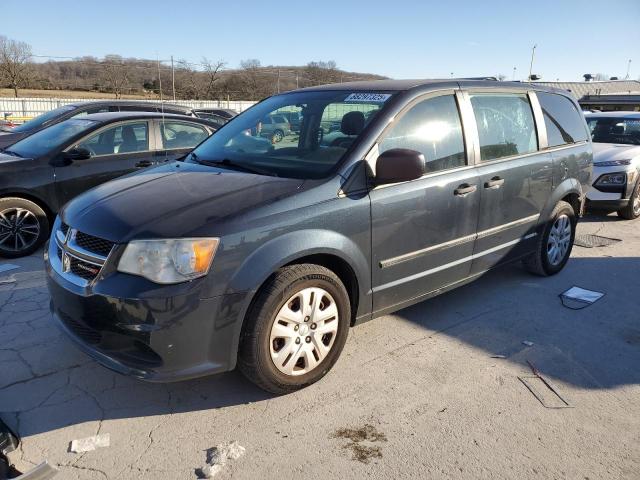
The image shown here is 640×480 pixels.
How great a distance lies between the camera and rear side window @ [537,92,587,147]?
4832 mm

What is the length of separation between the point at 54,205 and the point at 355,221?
165 inches

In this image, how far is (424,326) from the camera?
400 cm

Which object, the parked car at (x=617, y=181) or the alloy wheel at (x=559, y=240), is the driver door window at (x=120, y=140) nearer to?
the alloy wheel at (x=559, y=240)

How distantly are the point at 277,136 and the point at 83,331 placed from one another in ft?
6.26

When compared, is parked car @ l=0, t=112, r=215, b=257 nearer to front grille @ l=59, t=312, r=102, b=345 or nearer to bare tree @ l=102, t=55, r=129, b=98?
front grille @ l=59, t=312, r=102, b=345

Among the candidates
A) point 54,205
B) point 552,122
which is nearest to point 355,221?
point 552,122

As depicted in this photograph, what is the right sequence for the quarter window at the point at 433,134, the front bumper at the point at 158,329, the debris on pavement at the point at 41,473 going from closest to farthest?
the debris on pavement at the point at 41,473
the front bumper at the point at 158,329
the quarter window at the point at 433,134

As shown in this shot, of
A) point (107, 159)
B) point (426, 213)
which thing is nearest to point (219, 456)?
point (426, 213)

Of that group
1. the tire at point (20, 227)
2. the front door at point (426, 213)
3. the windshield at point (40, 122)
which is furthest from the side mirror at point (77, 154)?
the front door at point (426, 213)

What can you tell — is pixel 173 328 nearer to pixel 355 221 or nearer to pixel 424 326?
pixel 355 221

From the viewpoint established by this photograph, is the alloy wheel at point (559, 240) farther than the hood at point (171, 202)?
Yes

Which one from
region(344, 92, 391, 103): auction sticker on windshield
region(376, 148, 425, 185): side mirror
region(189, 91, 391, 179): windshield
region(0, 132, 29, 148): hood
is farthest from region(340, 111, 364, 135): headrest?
region(0, 132, 29, 148): hood

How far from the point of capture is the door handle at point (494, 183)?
395cm

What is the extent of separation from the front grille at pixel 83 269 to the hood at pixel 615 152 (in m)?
7.61
